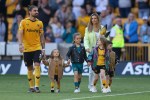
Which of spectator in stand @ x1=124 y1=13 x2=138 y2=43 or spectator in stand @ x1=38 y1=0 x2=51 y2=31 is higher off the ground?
spectator in stand @ x1=38 y1=0 x2=51 y2=31

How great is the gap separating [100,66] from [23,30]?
2318 mm

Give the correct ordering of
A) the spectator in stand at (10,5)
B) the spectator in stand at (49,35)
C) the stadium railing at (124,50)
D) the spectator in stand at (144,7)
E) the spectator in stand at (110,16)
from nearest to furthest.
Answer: the stadium railing at (124,50)
the spectator in stand at (49,35)
the spectator in stand at (110,16)
the spectator in stand at (144,7)
the spectator in stand at (10,5)

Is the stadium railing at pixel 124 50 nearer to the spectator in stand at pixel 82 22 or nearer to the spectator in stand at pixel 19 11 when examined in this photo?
the spectator in stand at pixel 82 22

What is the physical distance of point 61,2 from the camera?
34406 mm

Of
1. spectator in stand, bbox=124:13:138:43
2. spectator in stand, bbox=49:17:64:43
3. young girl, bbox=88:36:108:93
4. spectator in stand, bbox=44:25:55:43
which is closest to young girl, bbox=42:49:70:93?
young girl, bbox=88:36:108:93

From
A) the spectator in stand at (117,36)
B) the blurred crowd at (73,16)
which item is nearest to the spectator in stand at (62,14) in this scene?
the blurred crowd at (73,16)

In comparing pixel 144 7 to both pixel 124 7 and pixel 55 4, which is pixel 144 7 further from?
pixel 55 4

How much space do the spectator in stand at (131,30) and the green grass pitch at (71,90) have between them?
3208 millimetres

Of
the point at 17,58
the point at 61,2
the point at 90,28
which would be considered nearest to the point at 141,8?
the point at 61,2

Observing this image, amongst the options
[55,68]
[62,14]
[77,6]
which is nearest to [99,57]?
[55,68]

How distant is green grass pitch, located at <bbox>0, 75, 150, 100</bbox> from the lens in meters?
18.8

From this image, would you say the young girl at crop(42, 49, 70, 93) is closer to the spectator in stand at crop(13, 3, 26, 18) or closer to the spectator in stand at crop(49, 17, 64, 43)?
the spectator in stand at crop(49, 17, 64, 43)

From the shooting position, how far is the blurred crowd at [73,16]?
103ft

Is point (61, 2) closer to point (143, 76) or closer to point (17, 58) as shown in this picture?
point (17, 58)
